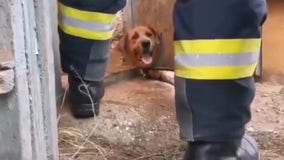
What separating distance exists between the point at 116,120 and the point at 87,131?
0.11 m

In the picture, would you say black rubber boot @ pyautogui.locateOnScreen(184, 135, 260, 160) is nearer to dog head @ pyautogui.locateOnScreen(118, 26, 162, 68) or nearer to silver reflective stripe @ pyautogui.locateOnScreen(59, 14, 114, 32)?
silver reflective stripe @ pyautogui.locateOnScreen(59, 14, 114, 32)

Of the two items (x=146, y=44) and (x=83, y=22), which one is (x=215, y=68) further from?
(x=146, y=44)

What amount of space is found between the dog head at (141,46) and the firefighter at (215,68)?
0.95 m

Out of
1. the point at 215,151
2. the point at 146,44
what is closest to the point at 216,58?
the point at 215,151

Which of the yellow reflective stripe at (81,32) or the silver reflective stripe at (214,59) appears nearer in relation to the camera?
the silver reflective stripe at (214,59)

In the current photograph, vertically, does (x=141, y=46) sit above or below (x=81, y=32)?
below

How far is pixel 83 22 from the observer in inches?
62.1

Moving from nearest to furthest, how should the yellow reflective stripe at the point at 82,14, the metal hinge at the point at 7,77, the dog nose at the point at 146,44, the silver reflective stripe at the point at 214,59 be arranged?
the metal hinge at the point at 7,77 < the silver reflective stripe at the point at 214,59 < the yellow reflective stripe at the point at 82,14 < the dog nose at the point at 146,44

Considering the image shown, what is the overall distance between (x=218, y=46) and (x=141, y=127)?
1.80 feet

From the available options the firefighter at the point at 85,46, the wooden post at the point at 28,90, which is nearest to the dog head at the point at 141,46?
the firefighter at the point at 85,46

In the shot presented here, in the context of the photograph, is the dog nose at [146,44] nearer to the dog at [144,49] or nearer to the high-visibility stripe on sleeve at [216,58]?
the dog at [144,49]

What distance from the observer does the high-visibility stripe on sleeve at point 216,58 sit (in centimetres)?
105

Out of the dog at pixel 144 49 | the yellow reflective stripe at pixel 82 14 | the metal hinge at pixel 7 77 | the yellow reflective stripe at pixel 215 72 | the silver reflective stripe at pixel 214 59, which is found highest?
the metal hinge at pixel 7 77

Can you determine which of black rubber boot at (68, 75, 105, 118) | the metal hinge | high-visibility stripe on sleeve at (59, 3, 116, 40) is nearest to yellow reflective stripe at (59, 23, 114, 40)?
high-visibility stripe on sleeve at (59, 3, 116, 40)
